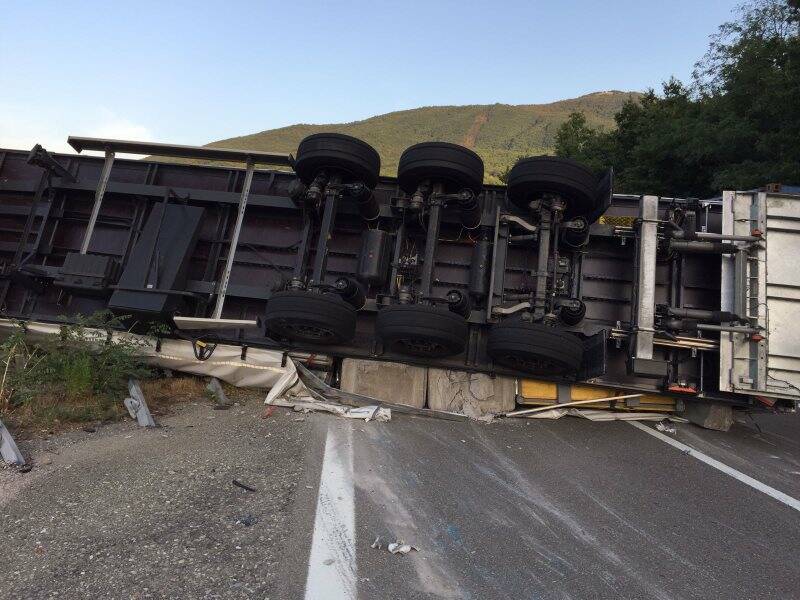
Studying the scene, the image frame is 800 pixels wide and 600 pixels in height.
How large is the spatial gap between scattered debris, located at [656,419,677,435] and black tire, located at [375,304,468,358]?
2.43 metres

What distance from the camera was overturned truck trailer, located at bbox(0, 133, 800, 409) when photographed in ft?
14.2

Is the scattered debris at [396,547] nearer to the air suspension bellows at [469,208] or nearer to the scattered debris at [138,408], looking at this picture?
the scattered debris at [138,408]

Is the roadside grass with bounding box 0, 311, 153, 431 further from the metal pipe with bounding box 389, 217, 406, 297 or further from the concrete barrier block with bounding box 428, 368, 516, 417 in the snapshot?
the concrete barrier block with bounding box 428, 368, 516, 417

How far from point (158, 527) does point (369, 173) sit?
387 centimetres

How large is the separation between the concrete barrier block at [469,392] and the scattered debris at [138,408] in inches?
108

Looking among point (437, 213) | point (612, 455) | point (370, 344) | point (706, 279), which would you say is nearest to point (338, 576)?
point (612, 455)

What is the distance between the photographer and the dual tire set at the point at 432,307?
4105 mm

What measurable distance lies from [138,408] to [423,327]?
2.61 m

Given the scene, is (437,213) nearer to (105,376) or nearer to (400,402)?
(400,402)

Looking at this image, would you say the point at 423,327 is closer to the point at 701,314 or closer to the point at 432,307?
Result: the point at 432,307

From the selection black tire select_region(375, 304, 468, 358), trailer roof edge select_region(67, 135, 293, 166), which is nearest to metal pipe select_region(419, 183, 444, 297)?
black tire select_region(375, 304, 468, 358)

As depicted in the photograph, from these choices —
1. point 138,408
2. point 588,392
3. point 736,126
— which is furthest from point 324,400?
point 736,126

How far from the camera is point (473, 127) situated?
8594 cm

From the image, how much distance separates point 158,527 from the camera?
7.12 feet
